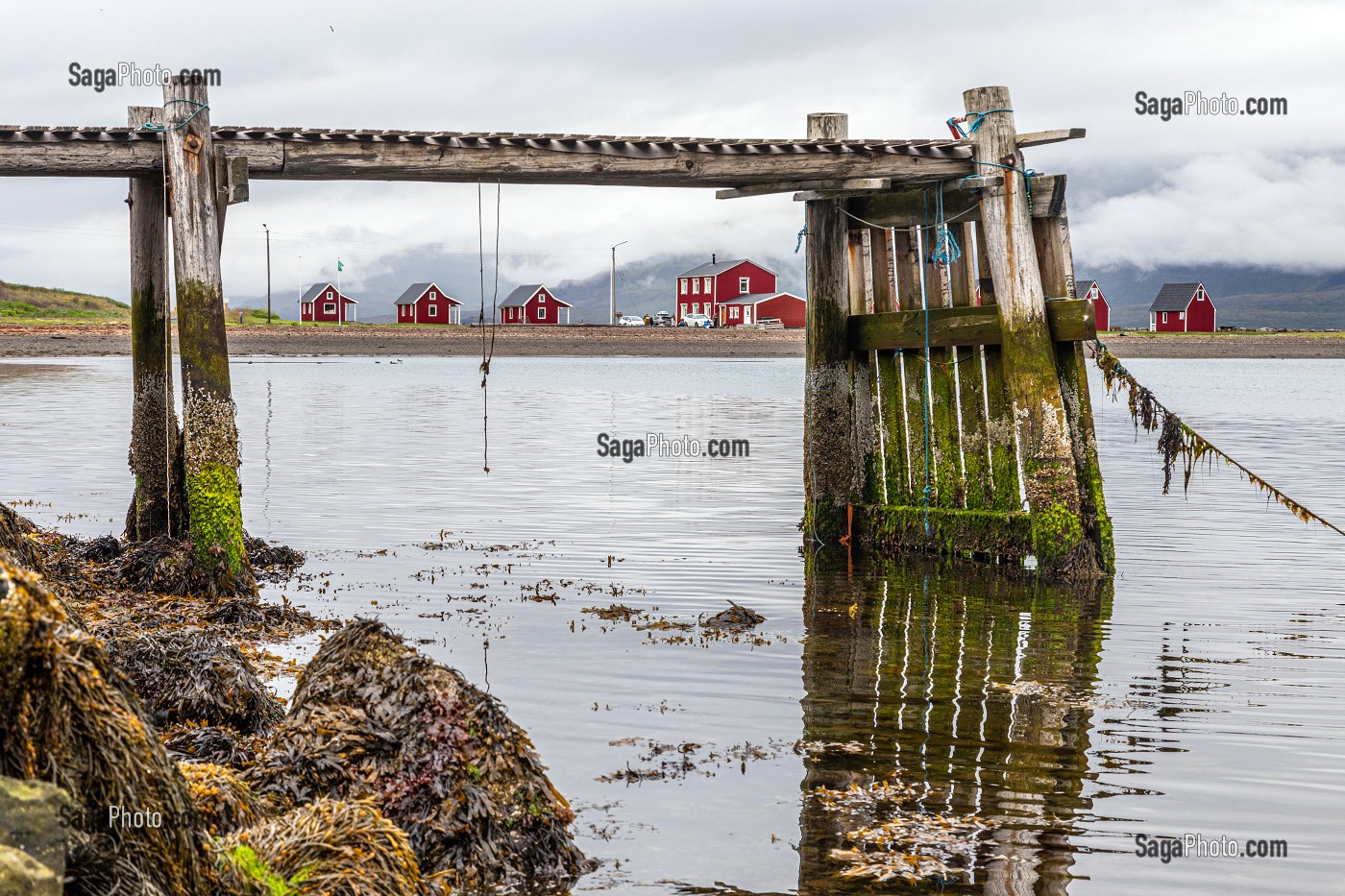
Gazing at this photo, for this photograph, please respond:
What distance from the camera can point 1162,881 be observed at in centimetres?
588

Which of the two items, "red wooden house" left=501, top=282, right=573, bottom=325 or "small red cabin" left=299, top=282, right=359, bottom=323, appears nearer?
"small red cabin" left=299, top=282, right=359, bottom=323

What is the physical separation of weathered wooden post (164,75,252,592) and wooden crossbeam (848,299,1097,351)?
6.65m

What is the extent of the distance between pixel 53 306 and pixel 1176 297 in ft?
315

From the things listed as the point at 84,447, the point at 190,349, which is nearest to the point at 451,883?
the point at 190,349

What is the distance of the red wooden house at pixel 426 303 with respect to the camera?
112938 millimetres

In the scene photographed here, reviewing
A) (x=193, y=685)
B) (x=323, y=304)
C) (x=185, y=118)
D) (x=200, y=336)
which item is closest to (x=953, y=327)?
(x=200, y=336)

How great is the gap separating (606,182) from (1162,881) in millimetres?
9106

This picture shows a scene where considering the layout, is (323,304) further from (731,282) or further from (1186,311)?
(1186,311)

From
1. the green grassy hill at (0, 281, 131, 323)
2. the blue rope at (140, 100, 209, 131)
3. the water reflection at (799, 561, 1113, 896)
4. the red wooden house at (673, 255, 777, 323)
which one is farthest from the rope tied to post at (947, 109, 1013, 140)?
the red wooden house at (673, 255, 777, 323)

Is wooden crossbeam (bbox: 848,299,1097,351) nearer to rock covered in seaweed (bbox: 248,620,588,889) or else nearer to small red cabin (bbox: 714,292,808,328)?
rock covered in seaweed (bbox: 248,620,588,889)

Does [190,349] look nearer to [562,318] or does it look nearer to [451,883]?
[451,883]

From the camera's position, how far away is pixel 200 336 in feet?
37.5

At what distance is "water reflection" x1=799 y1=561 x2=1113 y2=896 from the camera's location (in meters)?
6.12

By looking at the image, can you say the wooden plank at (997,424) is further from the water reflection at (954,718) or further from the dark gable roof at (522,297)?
the dark gable roof at (522,297)
